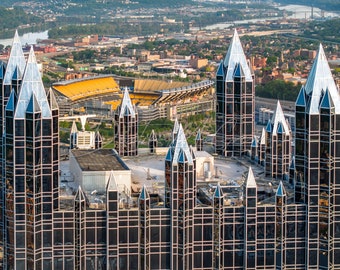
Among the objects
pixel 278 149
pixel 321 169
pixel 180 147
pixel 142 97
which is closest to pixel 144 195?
pixel 180 147

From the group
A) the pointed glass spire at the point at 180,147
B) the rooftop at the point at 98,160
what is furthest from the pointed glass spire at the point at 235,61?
the pointed glass spire at the point at 180,147

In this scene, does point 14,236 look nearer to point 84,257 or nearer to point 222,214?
point 84,257

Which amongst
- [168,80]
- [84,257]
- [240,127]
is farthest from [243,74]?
[168,80]

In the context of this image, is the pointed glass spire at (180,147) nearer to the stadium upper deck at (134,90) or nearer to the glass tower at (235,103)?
the glass tower at (235,103)

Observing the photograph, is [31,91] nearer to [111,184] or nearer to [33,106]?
[33,106]

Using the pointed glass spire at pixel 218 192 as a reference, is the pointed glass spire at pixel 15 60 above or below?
above
